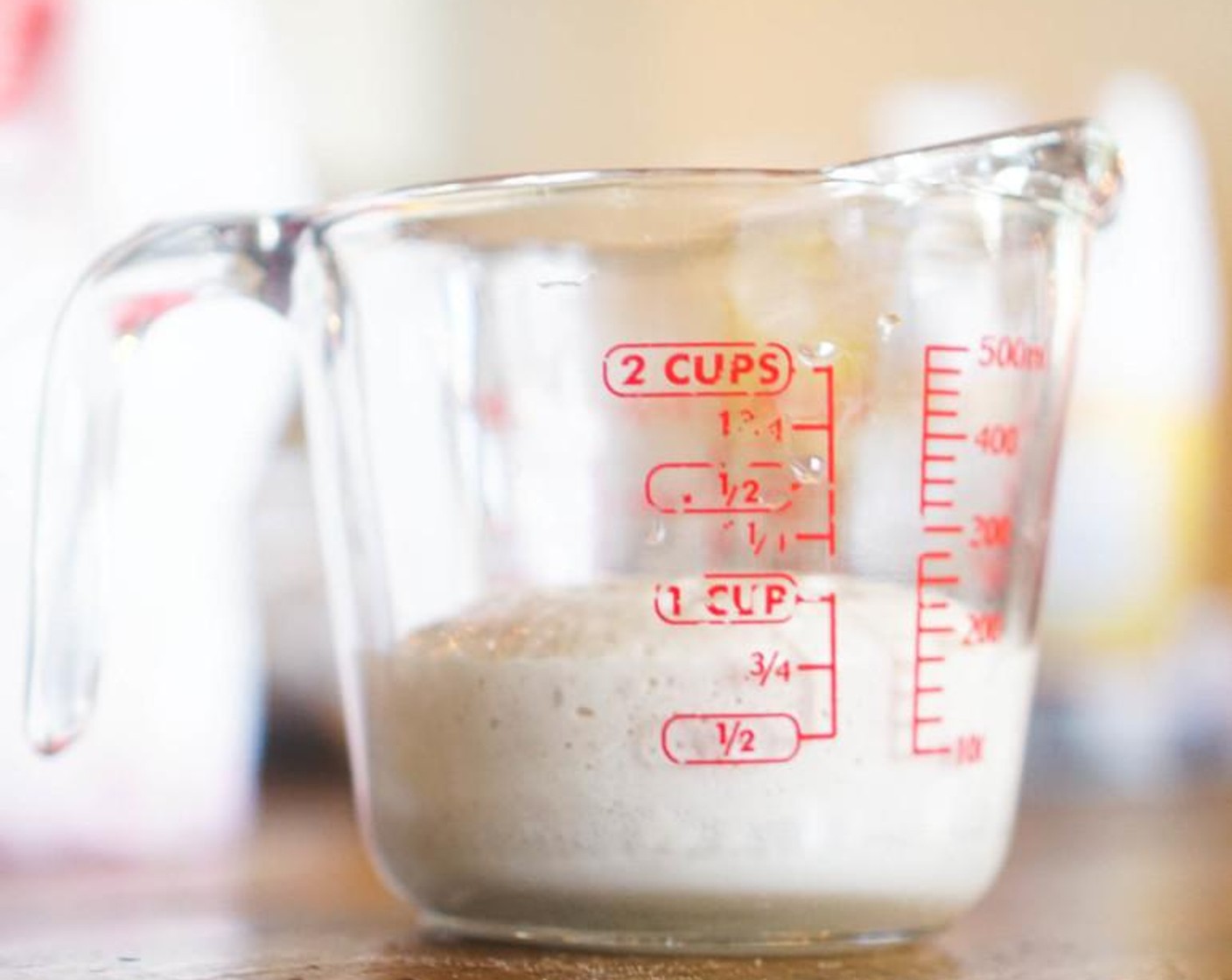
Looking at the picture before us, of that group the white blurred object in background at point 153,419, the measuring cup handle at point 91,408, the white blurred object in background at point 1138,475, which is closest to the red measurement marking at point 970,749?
the measuring cup handle at point 91,408

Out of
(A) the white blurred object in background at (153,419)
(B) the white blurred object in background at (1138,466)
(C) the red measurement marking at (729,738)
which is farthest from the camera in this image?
(B) the white blurred object in background at (1138,466)

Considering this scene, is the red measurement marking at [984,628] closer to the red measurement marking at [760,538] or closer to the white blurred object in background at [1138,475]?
the red measurement marking at [760,538]

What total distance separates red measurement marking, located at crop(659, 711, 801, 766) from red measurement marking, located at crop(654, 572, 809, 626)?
0.08ft

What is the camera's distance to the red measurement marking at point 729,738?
54 cm

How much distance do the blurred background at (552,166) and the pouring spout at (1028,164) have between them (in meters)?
0.11

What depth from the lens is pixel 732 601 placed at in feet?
1.79

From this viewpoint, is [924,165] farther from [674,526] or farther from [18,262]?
[18,262]

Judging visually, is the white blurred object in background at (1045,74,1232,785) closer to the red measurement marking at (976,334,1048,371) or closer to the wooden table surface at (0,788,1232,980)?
the wooden table surface at (0,788,1232,980)

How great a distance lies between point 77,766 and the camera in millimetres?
954

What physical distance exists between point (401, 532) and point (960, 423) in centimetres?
17

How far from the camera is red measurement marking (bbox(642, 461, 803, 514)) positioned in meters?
0.55

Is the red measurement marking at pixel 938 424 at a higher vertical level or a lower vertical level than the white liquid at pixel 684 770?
higher

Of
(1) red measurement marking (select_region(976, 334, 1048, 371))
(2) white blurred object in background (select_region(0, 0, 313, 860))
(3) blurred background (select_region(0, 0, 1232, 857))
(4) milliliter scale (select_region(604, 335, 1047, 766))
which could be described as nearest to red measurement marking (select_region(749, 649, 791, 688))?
(4) milliliter scale (select_region(604, 335, 1047, 766))

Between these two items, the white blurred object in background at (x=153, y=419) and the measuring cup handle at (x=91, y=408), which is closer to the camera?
the measuring cup handle at (x=91, y=408)
